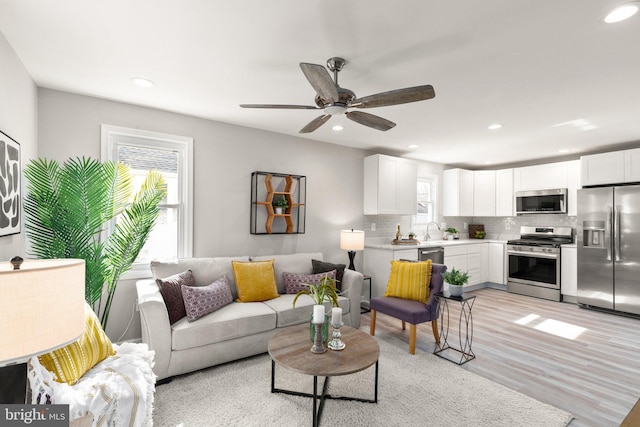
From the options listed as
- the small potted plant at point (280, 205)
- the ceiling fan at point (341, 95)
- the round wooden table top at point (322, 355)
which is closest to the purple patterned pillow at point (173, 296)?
the round wooden table top at point (322, 355)

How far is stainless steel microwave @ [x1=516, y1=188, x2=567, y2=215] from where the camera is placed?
519cm

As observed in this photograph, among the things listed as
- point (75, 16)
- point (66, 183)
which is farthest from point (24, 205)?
point (75, 16)

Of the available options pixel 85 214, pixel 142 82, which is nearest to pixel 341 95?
pixel 142 82

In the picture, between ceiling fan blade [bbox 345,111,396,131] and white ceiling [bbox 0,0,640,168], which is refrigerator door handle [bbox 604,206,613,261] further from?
ceiling fan blade [bbox 345,111,396,131]

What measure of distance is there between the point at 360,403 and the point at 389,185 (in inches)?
133

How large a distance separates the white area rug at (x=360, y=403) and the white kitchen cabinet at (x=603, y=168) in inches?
153

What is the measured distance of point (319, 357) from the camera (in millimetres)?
2039

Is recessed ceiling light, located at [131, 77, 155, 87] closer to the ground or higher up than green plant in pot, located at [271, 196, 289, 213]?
higher up

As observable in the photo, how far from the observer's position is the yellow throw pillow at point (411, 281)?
3242 mm

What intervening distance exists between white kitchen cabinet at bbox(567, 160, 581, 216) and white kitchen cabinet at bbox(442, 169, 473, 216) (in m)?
1.57

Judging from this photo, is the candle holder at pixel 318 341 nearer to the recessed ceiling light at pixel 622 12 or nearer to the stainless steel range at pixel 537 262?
the recessed ceiling light at pixel 622 12

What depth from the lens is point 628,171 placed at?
429 centimetres

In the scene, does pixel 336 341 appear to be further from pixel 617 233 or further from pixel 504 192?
pixel 504 192

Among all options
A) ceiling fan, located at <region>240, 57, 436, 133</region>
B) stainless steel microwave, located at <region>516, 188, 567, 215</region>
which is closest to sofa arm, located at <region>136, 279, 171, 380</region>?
ceiling fan, located at <region>240, 57, 436, 133</region>
